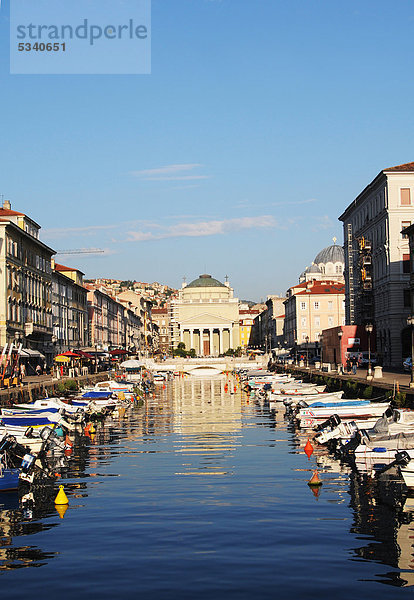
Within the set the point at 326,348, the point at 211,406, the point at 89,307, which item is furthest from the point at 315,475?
the point at 89,307

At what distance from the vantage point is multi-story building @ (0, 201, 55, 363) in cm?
7906

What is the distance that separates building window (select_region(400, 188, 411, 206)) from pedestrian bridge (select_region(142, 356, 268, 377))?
77.0 m

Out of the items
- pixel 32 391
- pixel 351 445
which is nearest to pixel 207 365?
pixel 32 391

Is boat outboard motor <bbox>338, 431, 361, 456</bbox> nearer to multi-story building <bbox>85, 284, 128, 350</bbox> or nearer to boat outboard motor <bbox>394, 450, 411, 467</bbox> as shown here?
boat outboard motor <bbox>394, 450, 411, 467</bbox>

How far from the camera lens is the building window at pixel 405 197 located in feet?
300

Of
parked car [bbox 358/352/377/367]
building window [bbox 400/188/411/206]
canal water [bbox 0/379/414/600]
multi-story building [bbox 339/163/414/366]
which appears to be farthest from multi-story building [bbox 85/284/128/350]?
canal water [bbox 0/379/414/600]

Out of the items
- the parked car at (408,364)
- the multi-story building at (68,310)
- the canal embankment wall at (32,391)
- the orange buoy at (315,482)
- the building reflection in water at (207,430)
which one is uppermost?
the multi-story building at (68,310)

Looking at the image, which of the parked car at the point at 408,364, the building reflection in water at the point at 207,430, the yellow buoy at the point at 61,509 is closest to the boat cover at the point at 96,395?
the building reflection in water at the point at 207,430

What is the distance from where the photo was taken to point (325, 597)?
54.3 feet

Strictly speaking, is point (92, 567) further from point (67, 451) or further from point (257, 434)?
point (257, 434)

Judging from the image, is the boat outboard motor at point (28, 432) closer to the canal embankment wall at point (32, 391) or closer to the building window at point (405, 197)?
the canal embankment wall at point (32, 391)

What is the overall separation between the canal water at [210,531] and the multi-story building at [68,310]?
73.8 meters

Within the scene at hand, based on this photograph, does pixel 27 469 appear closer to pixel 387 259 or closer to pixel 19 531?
pixel 19 531

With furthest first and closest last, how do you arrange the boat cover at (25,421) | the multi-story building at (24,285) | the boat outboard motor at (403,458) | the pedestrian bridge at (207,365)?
1. the pedestrian bridge at (207,365)
2. the multi-story building at (24,285)
3. the boat cover at (25,421)
4. the boat outboard motor at (403,458)
